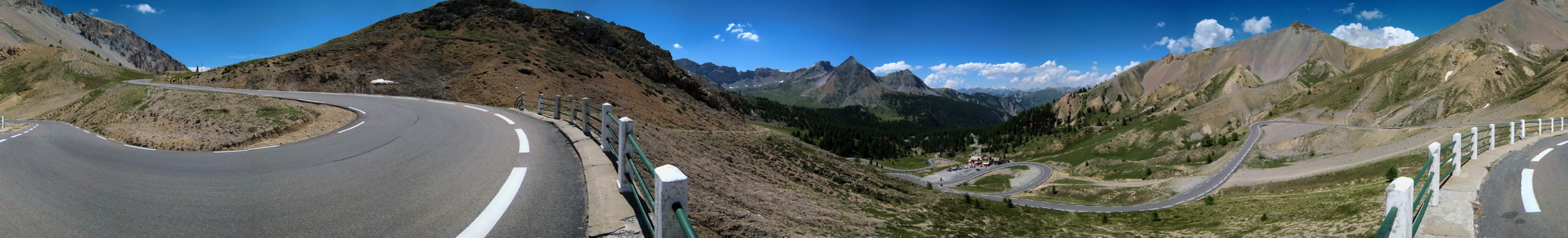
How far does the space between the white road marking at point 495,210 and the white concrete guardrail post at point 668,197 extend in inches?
80.0

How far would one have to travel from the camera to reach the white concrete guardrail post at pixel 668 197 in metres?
3.36

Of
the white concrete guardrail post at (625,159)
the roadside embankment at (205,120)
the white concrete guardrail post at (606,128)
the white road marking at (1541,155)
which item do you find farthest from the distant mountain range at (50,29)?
the white road marking at (1541,155)

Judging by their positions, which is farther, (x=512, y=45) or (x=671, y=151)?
(x=512, y=45)

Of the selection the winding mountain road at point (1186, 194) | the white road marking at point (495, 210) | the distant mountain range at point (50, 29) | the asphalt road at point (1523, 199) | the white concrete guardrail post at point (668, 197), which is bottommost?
the winding mountain road at point (1186, 194)

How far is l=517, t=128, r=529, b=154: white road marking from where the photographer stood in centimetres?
986

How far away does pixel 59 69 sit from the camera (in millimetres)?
47531

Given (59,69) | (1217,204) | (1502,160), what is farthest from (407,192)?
(59,69)

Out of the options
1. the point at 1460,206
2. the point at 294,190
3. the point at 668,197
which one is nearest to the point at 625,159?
the point at 668,197

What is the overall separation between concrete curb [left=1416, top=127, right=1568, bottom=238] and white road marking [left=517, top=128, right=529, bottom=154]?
12.8 metres

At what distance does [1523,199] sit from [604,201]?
1357 cm

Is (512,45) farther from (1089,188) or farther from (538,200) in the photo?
(1089,188)

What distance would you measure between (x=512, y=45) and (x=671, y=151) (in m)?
35.1

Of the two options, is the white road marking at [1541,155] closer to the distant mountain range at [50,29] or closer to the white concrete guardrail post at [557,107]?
the white concrete guardrail post at [557,107]

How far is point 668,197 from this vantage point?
11.1 feet
